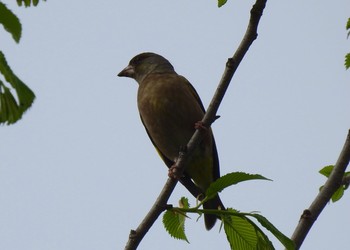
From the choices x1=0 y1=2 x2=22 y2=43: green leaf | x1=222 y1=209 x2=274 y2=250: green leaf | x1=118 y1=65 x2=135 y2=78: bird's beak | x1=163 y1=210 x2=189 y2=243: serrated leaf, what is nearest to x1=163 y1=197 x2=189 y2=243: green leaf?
x1=163 y1=210 x2=189 y2=243: serrated leaf

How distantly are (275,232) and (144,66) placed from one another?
214 inches

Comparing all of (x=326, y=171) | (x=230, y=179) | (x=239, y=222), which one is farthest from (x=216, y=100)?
(x=326, y=171)

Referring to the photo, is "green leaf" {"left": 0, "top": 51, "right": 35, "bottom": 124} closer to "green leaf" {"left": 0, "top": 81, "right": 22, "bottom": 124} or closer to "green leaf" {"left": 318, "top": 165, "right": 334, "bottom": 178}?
"green leaf" {"left": 0, "top": 81, "right": 22, "bottom": 124}

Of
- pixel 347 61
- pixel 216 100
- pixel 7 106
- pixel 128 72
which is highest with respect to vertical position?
pixel 128 72

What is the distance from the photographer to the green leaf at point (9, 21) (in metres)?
1.34

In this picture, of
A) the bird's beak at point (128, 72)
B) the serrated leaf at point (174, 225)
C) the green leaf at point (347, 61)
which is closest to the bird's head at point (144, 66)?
the bird's beak at point (128, 72)

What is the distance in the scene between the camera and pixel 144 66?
753cm

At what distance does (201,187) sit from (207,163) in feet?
1.29

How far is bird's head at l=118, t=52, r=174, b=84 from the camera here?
7.33m

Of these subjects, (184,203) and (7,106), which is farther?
(184,203)

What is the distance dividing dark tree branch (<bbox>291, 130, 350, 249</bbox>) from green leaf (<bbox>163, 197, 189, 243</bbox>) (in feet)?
2.01

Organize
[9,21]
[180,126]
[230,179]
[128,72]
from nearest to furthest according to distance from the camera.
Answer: [9,21] → [230,179] → [180,126] → [128,72]

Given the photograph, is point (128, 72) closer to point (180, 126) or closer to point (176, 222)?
point (180, 126)

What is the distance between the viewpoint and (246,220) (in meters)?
2.54
